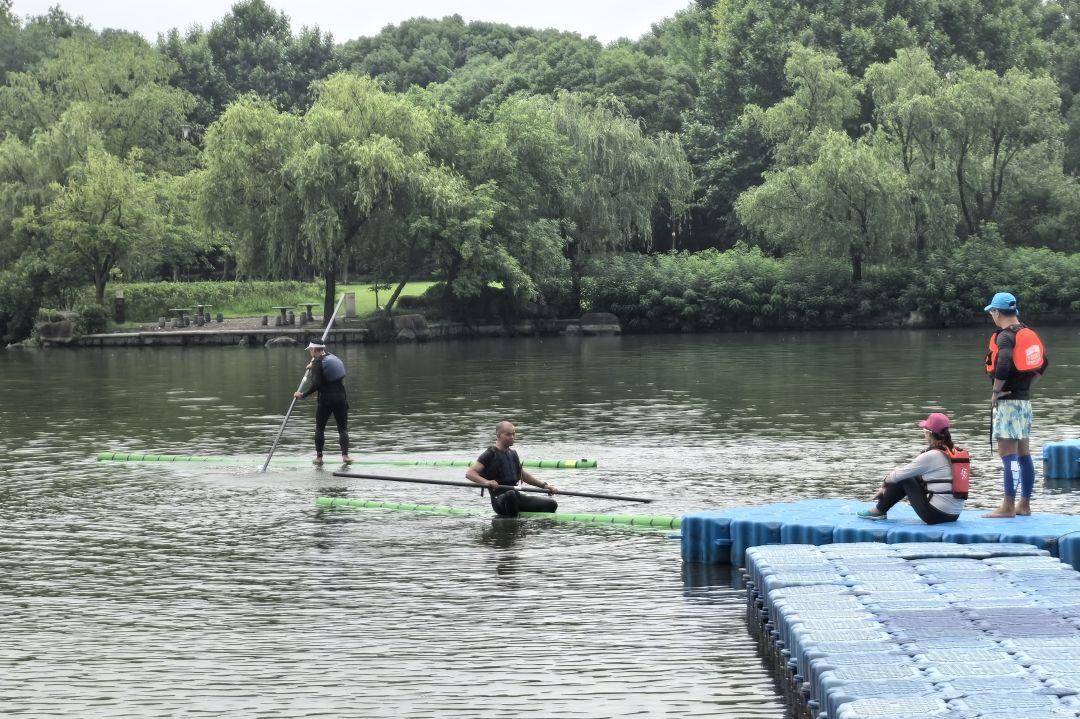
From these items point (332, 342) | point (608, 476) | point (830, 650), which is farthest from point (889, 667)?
point (332, 342)

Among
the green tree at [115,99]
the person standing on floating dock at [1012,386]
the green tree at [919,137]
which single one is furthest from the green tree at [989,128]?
the person standing on floating dock at [1012,386]

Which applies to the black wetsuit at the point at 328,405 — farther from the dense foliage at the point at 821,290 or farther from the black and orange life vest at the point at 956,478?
the dense foliage at the point at 821,290

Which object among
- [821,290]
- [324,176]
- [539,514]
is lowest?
[539,514]

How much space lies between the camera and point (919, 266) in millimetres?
67188

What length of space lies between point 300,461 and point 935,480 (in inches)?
505

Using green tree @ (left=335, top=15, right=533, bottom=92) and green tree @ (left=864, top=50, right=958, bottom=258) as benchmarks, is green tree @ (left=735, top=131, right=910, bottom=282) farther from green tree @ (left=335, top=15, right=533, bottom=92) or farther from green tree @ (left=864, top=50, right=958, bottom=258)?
green tree @ (left=335, top=15, right=533, bottom=92)

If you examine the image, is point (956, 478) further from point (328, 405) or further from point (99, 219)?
point (99, 219)

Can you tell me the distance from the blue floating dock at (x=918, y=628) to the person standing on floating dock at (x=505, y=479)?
16.7ft

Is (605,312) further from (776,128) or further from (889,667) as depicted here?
(889,667)

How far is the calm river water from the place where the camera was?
11672 mm

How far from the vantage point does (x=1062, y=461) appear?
837 inches

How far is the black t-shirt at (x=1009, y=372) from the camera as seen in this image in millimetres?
15648

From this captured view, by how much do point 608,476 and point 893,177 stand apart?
147 ft

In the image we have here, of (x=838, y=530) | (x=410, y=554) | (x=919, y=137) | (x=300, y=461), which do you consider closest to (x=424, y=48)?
(x=919, y=137)
